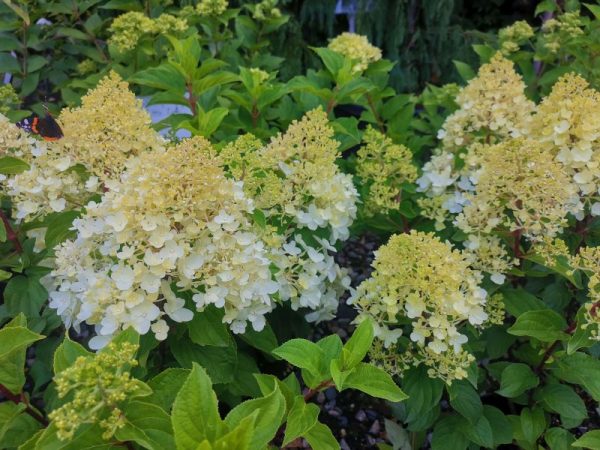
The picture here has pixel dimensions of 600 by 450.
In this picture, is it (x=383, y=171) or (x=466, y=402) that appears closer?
(x=466, y=402)

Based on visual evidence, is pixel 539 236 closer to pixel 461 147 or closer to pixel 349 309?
pixel 461 147

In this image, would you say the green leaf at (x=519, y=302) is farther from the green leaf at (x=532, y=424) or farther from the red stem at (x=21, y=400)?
the red stem at (x=21, y=400)

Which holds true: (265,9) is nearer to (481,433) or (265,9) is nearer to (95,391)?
(481,433)

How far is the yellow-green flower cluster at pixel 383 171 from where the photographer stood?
1.90m

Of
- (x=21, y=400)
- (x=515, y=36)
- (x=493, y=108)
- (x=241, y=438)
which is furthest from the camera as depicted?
(x=515, y=36)

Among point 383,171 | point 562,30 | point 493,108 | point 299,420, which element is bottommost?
point 299,420

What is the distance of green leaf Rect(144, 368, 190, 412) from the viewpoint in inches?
45.6

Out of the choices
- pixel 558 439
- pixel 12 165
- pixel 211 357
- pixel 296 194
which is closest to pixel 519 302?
pixel 558 439

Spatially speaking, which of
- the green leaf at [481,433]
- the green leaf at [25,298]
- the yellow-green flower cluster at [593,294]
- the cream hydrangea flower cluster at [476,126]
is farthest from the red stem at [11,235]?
the yellow-green flower cluster at [593,294]

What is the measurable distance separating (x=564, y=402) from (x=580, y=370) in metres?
0.13

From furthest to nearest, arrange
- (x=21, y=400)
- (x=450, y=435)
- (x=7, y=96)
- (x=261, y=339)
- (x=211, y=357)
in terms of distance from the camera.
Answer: (x=7, y=96) → (x=450, y=435) → (x=261, y=339) → (x=211, y=357) → (x=21, y=400)

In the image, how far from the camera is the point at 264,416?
3.27 ft

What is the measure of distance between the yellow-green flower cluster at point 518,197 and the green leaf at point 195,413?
93 centimetres

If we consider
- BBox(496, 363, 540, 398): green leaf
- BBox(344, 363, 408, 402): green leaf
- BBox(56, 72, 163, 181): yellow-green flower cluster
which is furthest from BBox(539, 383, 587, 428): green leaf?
BBox(56, 72, 163, 181): yellow-green flower cluster
